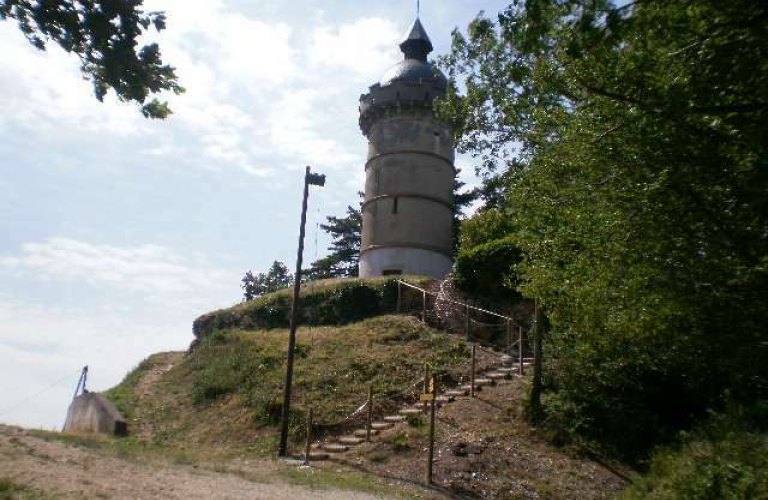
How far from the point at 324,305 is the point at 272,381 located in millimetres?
7270

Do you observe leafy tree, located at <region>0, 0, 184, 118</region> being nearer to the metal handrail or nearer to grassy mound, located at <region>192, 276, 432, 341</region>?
the metal handrail

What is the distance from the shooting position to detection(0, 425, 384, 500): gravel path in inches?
348

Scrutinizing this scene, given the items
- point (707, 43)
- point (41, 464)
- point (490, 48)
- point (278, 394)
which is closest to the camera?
point (707, 43)

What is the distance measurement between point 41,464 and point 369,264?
73.7ft

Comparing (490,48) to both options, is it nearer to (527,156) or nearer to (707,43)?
(527,156)

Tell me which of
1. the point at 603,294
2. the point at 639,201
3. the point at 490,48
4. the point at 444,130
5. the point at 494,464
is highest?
the point at 444,130

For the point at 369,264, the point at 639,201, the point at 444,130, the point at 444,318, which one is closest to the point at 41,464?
the point at 639,201

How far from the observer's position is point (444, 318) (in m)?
23.8

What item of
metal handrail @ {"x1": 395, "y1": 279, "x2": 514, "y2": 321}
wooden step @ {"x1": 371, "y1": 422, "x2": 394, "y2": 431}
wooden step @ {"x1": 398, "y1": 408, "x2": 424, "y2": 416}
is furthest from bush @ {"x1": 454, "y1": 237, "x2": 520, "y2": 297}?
wooden step @ {"x1": 371, "y1": 422, "x2": 394, "y2": 431}

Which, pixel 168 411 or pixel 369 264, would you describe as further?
pixel 369 264

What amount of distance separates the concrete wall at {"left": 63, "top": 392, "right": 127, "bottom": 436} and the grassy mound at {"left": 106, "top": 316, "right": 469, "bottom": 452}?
2.25 feet

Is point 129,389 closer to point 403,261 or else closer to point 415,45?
point 403,261

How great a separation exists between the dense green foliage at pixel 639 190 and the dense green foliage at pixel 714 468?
3.74ft

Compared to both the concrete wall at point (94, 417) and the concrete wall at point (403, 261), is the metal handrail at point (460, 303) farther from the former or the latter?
the concrete wall at point (94, 417)
